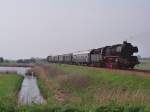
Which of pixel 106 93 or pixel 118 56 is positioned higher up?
pixel 118 56

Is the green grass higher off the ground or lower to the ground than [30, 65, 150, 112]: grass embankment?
lower

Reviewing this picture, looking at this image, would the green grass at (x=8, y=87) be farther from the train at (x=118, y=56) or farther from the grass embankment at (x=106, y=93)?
the train at (x=118, y=56)

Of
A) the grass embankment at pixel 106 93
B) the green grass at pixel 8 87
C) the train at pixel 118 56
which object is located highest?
the train at pixel 118 56

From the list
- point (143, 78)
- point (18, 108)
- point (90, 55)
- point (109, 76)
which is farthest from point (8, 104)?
point (90, 55)

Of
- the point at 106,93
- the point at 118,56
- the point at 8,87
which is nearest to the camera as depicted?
the point at 106,93

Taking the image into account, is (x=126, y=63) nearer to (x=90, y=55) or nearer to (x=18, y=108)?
(x=90, y=55)

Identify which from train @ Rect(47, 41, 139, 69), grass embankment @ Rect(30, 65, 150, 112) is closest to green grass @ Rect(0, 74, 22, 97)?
grass embankment @ Rect(30, 65, 150, 112)

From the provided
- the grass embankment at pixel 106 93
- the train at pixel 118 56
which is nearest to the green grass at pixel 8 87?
the grass embankment at pixel 106 93

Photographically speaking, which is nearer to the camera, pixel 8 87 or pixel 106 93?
pixel 106 93

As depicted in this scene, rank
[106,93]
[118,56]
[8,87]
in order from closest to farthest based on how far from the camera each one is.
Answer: [106,93] → [118,56] → [8,87]

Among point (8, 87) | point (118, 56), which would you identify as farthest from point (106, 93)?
point (8, 87)

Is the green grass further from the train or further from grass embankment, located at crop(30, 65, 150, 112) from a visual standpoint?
the train

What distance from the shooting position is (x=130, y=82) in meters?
32.9

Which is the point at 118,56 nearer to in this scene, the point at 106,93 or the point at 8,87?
the point at 8,87
